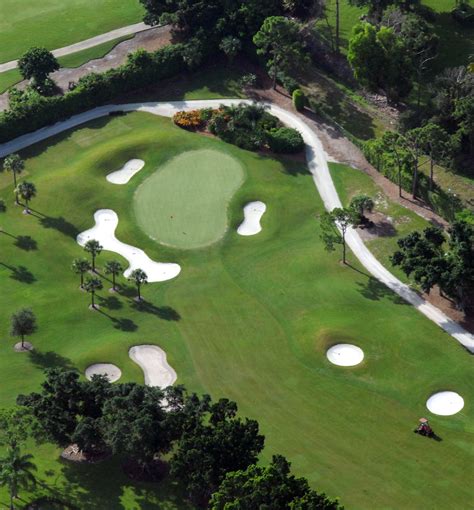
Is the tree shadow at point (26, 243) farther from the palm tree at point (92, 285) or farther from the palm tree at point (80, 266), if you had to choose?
the palm tree at point (92, 285)

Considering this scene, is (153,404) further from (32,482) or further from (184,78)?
(184,78)

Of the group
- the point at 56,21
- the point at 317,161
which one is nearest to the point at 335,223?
the point at 317,161

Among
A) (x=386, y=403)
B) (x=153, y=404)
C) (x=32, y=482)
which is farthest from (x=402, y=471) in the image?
(x=32, y=482)

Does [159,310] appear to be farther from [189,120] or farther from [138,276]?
[189,120]

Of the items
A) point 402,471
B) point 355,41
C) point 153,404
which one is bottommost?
point 402,471

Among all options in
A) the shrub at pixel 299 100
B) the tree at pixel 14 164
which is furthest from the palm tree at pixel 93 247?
the shrub at pixel 299 100

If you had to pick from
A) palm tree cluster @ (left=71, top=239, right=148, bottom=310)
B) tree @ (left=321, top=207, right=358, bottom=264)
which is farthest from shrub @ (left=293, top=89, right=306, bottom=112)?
palm tree cluster @ (left=71, top=239, right=148, bottom=310)
